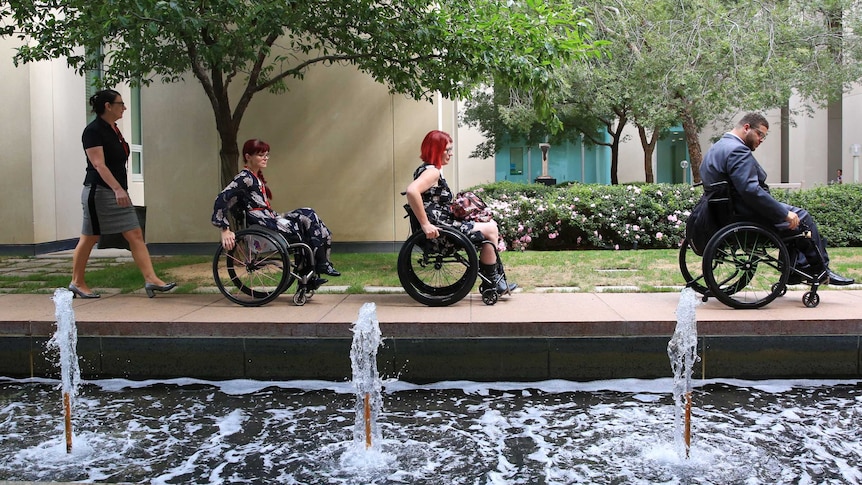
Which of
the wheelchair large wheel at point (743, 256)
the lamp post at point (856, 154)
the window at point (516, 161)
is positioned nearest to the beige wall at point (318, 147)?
the wheelchair large wheel at point (743, 256)

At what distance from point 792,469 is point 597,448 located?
2.84ft

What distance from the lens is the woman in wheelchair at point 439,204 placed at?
5.43m

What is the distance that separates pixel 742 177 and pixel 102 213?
5.09 metres

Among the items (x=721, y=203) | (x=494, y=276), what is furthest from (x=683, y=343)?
(x=494, y=276)

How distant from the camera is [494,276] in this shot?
5730 millimetres

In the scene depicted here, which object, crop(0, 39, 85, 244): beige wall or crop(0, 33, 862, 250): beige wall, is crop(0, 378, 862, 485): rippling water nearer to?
crop(0, 33, 862, 250): beige wall

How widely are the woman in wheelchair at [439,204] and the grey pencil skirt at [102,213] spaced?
259 cm

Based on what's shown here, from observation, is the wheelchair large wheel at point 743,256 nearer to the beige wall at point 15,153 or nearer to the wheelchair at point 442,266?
the wheelchair at point 442,266

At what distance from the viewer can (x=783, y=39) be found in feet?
51.3

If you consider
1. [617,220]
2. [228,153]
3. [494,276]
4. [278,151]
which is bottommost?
[494,276]

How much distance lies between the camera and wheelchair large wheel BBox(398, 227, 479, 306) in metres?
5.45

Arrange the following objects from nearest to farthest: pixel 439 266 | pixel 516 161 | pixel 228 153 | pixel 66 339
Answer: pixel 66 339, pixel 439 266, pixel 228 153, pixel 516 161

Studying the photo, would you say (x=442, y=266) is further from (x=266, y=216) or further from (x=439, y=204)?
(x=266, y=216)

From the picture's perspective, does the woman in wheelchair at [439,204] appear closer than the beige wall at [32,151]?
Yes
